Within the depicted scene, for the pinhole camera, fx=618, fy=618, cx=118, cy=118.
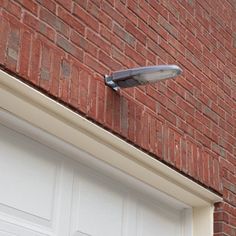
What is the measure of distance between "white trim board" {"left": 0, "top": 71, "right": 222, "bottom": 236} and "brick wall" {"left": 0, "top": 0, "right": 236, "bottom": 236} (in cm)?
5

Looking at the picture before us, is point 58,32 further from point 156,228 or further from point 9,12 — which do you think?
point 156,228

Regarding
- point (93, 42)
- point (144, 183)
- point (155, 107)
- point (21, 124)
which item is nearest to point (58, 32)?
point (93, 42)

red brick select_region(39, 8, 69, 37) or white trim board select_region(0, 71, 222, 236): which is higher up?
red brick select_region(39, 8, 69, 37)

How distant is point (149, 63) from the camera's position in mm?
3545

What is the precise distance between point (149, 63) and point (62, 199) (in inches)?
40.1

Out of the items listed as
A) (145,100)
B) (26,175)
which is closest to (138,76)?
(145,100)

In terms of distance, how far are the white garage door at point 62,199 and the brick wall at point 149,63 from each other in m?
0.27

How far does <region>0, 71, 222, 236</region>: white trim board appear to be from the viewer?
2639 millimetres

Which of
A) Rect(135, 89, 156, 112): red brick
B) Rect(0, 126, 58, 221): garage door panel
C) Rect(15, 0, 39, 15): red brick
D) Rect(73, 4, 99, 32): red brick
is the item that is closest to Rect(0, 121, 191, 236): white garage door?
Rect(0, 126, 58, 221): garage door panel

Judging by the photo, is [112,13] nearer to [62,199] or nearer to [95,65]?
[95,65]

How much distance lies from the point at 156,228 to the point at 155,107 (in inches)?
27.3

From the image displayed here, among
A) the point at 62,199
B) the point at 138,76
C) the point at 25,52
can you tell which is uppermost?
the point at 138,76

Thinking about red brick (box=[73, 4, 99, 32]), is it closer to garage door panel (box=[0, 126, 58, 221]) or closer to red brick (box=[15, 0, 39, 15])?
red brick (box=[15, 0, 39, 15])

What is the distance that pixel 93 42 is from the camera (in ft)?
10.2
